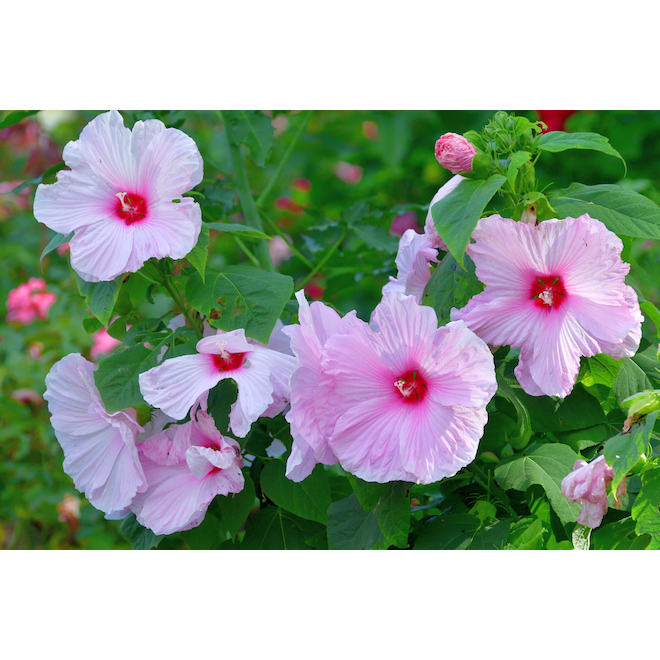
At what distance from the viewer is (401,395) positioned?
588 mm

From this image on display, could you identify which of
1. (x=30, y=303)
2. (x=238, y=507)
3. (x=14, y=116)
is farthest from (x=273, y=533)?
(x=30, y=303)

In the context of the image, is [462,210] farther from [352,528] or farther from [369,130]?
[369,130]

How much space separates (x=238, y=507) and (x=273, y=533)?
0.07 metres

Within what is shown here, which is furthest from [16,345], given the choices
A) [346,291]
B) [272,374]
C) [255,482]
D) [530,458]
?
[530,458]

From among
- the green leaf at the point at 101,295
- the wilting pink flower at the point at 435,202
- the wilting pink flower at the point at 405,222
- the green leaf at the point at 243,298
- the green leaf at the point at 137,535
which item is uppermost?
the wilting pink flower at the point at 435,202

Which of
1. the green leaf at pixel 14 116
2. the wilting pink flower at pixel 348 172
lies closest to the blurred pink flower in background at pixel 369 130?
the wilting pink flower at pixel 348 172

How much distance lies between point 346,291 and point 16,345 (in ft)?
3.54

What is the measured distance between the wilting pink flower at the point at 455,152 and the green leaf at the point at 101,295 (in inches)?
12.1

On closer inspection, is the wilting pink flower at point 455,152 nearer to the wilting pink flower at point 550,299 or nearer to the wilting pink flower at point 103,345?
the wilting pink flower at point 550,299

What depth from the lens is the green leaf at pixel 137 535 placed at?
2.38ft

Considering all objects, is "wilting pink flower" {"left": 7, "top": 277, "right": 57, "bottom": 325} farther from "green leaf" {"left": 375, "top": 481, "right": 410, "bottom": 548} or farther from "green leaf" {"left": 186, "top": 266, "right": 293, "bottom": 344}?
"green leaf" {"left": 375, "top": 481, "right": 410, "bottom": 548}

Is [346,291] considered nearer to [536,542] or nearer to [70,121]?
[536,542]

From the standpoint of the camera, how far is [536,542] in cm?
60

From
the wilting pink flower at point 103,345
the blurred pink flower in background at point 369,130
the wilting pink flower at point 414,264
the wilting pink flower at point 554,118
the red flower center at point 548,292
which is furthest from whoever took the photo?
the blurred pink flower in background at point 369,130
